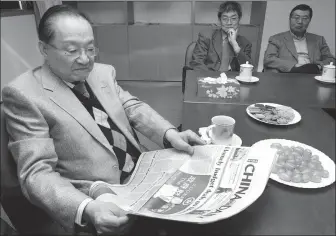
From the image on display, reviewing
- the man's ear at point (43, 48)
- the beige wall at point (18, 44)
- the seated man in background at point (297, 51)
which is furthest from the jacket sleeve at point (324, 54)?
the beige wall at point (18, 44)

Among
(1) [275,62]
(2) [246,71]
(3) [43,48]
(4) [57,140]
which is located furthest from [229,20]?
(4) [57,140]

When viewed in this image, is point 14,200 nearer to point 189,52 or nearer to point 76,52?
point 76,52

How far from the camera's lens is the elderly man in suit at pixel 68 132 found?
26.7 inches

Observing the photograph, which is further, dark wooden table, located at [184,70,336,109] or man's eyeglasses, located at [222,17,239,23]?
man's eyeglasses, located at [222,17,239,23]

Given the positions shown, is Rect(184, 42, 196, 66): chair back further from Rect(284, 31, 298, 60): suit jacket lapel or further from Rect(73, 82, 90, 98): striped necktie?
Rect(73, 82, 90, 98): striped necktie

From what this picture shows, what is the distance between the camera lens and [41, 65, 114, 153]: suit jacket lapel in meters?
0.83

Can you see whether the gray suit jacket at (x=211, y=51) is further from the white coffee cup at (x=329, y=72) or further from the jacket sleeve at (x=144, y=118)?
the jacket sleeve at (x=144, y=118)

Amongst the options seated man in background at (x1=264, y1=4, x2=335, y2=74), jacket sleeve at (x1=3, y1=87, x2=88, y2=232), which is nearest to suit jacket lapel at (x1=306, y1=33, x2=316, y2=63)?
seated man in background at (x1=264, y1=4, x2=335, y2=74)

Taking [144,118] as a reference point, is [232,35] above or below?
above

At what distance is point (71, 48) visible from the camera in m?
0.80

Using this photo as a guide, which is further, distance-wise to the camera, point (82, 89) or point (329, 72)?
point (329, 72)

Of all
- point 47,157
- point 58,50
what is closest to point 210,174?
point 47,157

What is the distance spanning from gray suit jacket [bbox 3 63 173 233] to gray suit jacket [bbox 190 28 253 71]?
3.60 ft

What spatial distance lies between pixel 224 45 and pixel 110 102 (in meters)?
1.34
